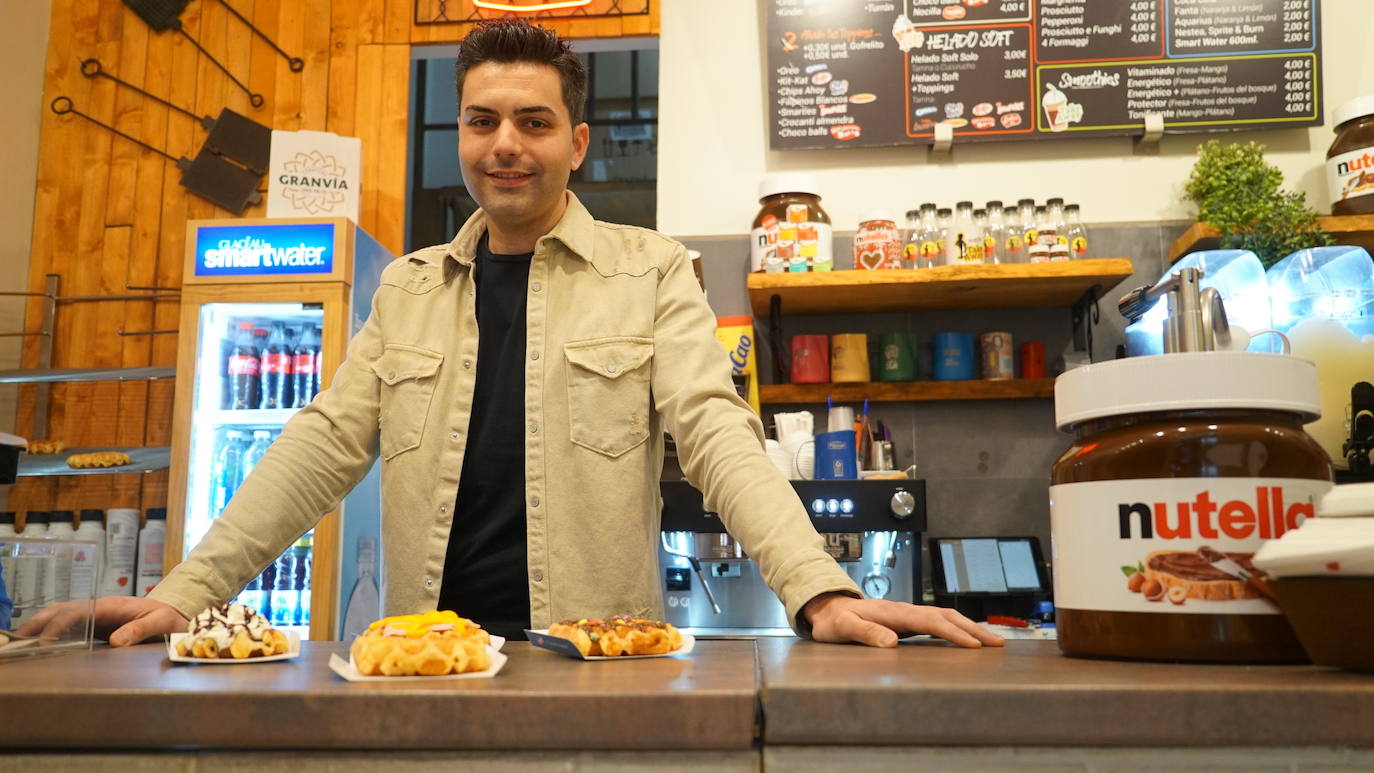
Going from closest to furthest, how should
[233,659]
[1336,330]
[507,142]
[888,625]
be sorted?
[233,659], [888,625], [507,142], [1336,330]

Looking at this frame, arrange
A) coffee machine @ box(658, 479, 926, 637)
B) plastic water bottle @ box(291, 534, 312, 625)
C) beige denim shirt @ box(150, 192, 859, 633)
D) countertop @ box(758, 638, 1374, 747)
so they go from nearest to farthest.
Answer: countertop @ box(758, 638, 1374, 747) < beige denim shirt @ box(150, 192, 859, 633) < coffee machine @ box(658, 479, 926, 637) < plastic water bottle @ box(291, 534, 312, 625)

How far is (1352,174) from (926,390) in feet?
4.53

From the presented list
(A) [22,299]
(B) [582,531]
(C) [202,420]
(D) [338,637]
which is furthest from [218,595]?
(A) [22,299]

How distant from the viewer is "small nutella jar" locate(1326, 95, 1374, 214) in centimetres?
315

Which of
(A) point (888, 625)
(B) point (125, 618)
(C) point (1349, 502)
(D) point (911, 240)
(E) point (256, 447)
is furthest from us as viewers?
(E) point (256, 447)

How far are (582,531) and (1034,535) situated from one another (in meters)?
2.08

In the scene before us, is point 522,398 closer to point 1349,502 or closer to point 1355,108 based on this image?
point 1349,502

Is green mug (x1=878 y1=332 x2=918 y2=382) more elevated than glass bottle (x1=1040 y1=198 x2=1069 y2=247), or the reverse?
glass bottle (x1=1040 y1=198 x2=1069 y2=247)

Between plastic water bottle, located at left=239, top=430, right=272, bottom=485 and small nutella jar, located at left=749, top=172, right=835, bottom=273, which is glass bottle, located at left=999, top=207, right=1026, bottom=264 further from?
plastic water bottle, located at left=239, top=430, right=272, bottom=485

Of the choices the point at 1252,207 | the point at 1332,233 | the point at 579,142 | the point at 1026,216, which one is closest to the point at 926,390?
the point at 1026,216

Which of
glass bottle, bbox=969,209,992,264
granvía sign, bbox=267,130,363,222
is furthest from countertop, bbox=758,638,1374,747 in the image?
granvía sign, bbox=267,130,363,222

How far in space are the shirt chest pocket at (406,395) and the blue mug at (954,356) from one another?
6.61ft

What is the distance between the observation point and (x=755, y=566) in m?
2.99

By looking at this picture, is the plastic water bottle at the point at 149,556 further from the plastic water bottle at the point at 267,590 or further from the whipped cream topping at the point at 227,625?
the whipped cream topping at the point at 227,625
